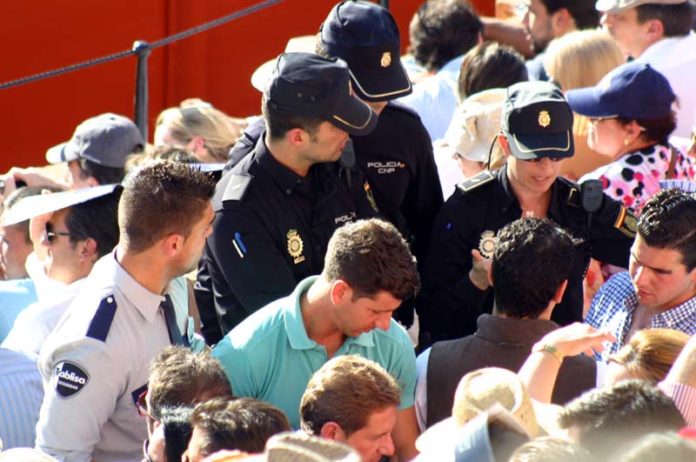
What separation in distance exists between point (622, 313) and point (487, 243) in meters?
0.54

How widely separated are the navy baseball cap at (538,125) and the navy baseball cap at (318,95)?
0.53 metres

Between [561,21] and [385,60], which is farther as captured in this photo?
[561,21]

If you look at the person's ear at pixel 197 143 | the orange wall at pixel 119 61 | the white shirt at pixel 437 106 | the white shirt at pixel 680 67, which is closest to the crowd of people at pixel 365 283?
the person's ear at pixel 197 143

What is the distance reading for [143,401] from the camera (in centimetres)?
354

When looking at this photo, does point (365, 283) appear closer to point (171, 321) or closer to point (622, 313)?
point (171, 321)

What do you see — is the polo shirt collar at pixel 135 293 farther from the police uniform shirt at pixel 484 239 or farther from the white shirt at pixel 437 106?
the white shirt at pixel 437 106

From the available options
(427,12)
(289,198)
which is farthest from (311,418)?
(427,12)

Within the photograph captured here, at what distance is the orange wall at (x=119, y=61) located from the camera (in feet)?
25.7

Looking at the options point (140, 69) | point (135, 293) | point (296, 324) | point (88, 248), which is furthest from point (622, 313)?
point (140, 69)

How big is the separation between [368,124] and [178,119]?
1931mm

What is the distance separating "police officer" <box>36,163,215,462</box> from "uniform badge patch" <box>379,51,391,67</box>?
3.49 feet

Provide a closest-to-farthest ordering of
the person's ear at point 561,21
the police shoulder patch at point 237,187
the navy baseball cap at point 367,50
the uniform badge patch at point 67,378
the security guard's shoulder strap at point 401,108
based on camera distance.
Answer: the uniform badge patch at point 67,378 → the police shoulder patch at point 237,187 → the navy baseball cap at point 367,50 → the security guard's shoulder strap at point 401,108 → the person's ear at point 561,21

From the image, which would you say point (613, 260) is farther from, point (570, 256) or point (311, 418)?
point (311, 418)

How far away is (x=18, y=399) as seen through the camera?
401 centimetres
